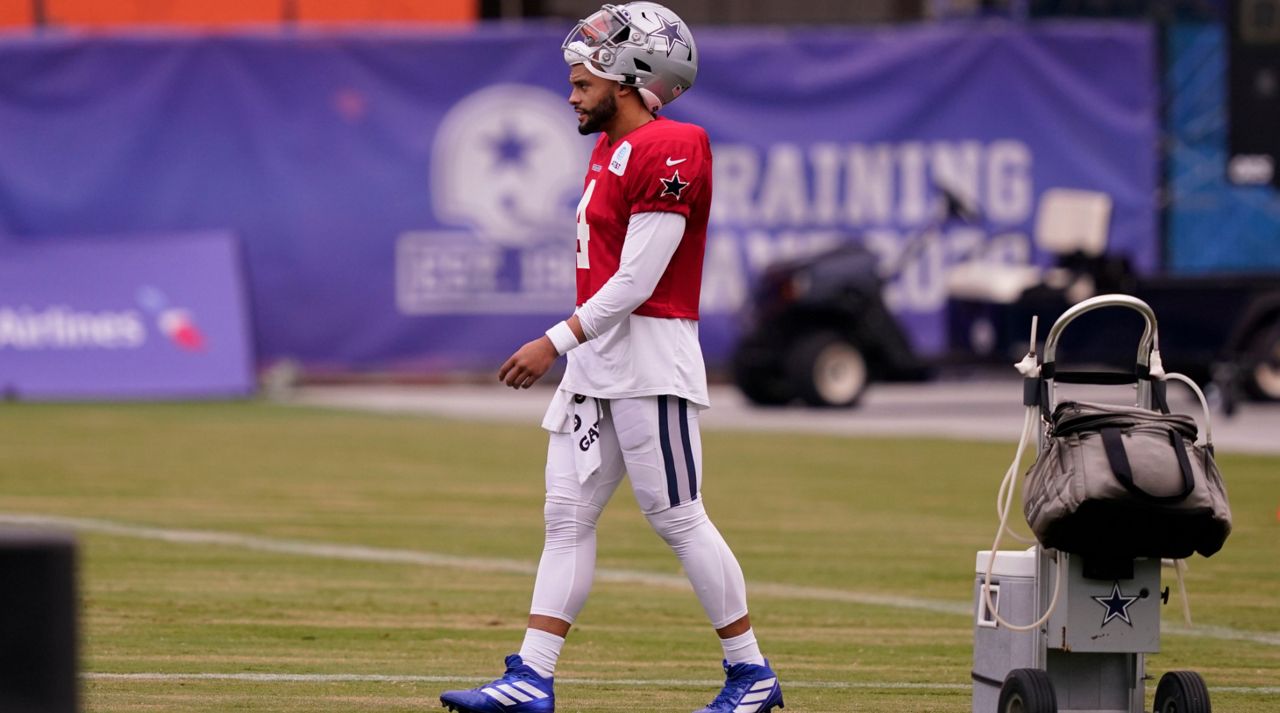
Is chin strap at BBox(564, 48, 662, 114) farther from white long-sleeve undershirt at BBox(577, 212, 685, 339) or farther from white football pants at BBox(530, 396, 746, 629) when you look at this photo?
white football pants at BBox(530, 396, 746, 629)

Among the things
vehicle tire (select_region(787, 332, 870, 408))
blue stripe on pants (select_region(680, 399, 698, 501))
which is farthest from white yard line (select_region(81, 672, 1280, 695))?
vehicle tire (select_region(787, 332, 870, 408))

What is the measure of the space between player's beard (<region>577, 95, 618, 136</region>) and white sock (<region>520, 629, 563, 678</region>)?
1.54 meters

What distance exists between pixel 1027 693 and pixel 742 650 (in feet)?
3.26

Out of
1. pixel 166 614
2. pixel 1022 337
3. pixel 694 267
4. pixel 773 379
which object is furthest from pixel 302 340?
pixel 694 267

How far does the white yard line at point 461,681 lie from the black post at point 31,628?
12.1 ft

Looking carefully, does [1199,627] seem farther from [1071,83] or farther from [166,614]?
[1071,83]

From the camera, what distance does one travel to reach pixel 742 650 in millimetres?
6668

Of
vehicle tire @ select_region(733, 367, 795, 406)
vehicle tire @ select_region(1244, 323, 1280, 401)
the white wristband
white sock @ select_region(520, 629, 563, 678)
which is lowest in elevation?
vehicle tire @ select_region(733, 367, 795, 406)

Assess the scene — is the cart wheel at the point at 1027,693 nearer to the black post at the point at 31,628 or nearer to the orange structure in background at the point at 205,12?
the black post at the point at 31,628

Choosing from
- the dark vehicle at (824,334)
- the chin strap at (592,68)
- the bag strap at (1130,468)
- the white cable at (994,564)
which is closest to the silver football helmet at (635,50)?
the chin strap at (592,68)

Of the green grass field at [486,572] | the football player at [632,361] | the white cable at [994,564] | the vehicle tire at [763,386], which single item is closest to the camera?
the white cable at [994,564]

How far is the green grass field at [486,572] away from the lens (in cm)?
746

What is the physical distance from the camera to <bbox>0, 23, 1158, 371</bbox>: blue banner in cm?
2389

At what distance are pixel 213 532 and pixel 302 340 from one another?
12419 mm
